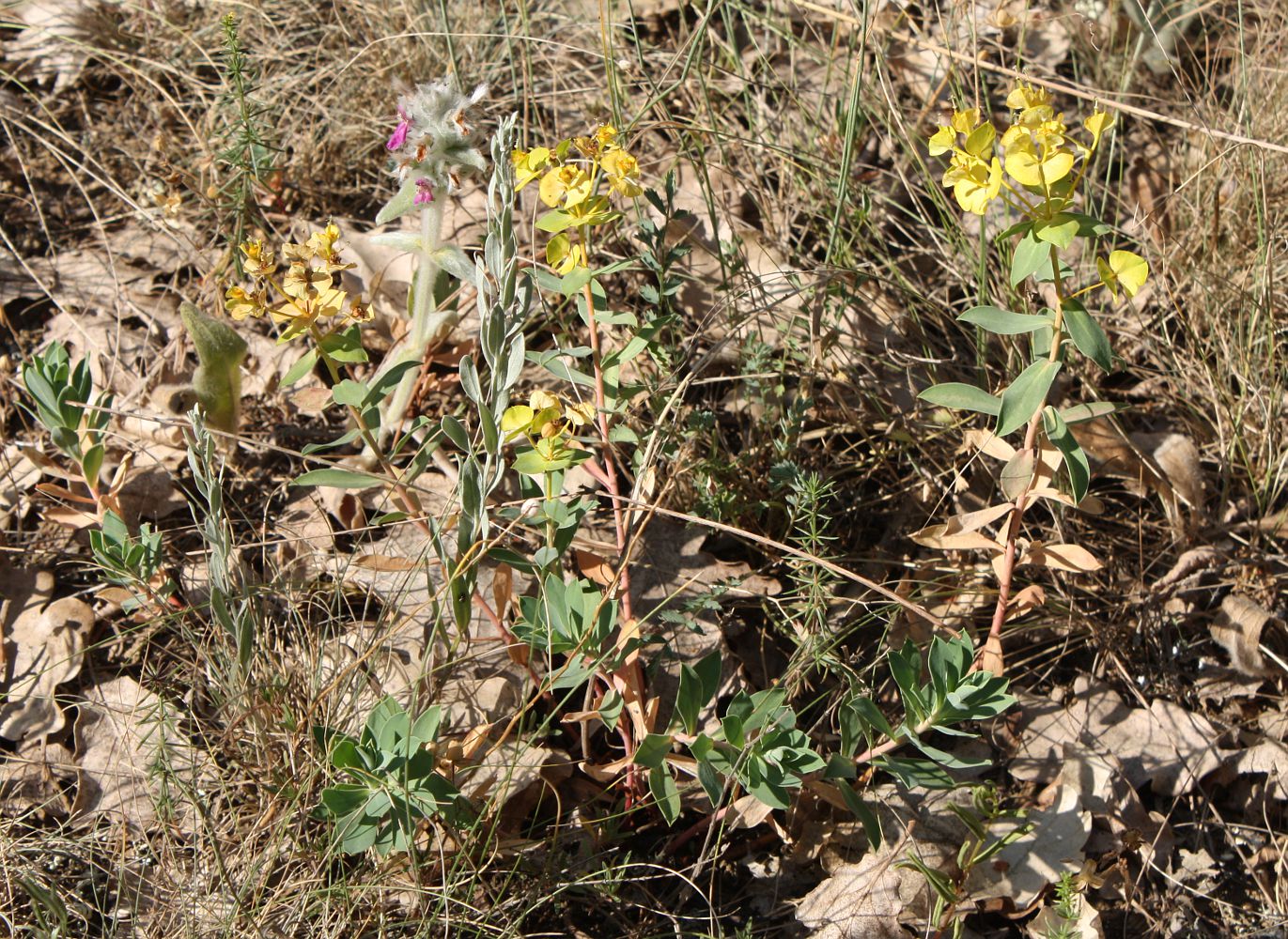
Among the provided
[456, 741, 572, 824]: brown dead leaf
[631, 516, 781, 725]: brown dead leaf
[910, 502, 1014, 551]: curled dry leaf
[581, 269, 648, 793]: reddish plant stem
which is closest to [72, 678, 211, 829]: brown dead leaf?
[456, 741, 572, 824]: brown dead leaf

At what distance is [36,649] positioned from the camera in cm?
217

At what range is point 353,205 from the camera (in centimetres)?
287

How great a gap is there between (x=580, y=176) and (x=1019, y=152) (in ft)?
2.23

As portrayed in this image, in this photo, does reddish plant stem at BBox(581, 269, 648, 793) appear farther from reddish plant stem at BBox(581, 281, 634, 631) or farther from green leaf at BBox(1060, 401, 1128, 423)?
green leaf at BBox(1060, 401, 1128, 423)

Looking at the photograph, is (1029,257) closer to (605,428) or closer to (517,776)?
(605,428)

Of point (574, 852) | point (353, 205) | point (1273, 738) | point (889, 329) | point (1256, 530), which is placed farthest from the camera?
point (353, 205)

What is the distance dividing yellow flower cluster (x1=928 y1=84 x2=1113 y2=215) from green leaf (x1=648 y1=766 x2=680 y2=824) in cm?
98

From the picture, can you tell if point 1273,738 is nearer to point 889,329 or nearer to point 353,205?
point 889,329

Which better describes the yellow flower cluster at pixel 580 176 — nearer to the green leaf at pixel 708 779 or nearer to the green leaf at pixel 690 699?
the green leaf at pixel 690 699

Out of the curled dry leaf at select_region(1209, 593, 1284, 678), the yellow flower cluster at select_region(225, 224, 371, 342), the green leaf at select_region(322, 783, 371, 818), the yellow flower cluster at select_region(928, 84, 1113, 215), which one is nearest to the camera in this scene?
the yellow flower cluster at select_region(928, 84, 1113, 215)

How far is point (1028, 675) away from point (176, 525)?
6.14 feet

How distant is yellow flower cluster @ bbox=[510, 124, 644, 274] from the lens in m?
1.78

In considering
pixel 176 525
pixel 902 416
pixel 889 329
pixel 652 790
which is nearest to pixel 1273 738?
pixel 902 416

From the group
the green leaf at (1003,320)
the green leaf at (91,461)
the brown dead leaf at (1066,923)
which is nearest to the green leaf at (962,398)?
the green leaf at (1003,320)
